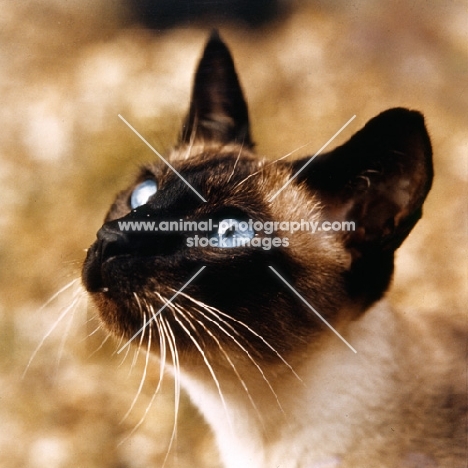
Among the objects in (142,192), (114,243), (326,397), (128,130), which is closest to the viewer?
(114,243)

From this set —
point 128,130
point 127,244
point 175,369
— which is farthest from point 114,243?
point 128,130

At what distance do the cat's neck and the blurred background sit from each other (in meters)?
0.18

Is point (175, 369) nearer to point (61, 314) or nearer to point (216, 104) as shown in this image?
point (61, 314)

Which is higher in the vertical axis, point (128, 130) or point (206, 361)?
point (128, 130)

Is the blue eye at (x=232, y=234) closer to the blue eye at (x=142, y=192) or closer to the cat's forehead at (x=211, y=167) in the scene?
the cat's forehead at (x=211, y=167)

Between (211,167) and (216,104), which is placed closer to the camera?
(211,167)

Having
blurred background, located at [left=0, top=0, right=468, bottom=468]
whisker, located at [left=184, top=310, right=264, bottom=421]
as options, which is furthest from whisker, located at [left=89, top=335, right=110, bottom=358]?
whisker, located at [left=184, top=310, right=264, bottom=421]

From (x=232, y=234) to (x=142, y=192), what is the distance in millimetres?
283

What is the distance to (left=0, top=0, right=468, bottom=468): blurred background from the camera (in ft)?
4.32

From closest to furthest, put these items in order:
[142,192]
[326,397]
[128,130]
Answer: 1. [326,397]
2. [142,192]
3. [128,130]

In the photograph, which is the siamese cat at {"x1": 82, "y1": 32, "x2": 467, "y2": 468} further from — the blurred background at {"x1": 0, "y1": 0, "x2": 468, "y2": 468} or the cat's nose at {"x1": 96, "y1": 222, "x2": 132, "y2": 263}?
the blurred background at {"x1": 0, "y1": 0, "x2": 468, "y2": 468}

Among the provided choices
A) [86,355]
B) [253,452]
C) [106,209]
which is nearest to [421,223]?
[253,452]

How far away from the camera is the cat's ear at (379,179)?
985 mm

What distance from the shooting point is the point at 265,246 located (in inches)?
41.8
